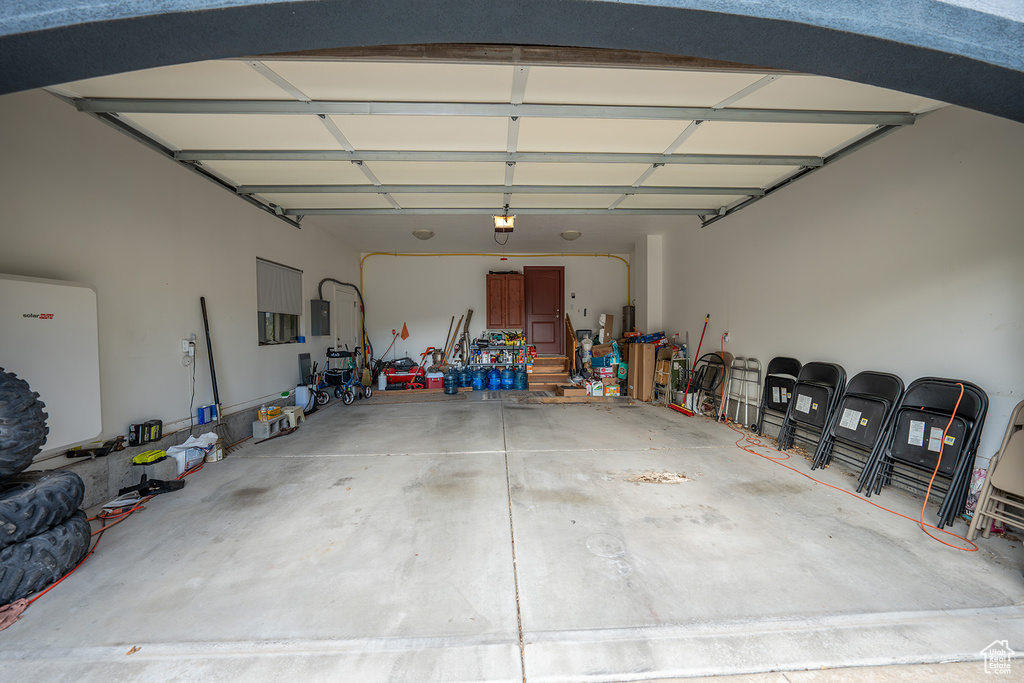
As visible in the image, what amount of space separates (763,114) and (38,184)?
5.14 meters

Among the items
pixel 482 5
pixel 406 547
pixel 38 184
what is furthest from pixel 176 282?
pixel 482 5

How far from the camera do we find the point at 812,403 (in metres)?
3.90

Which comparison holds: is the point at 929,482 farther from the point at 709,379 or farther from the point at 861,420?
the point at 709,379

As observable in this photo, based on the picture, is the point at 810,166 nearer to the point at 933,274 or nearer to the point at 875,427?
the point at 933,274

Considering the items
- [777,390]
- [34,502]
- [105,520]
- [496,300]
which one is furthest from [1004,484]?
[496,300]

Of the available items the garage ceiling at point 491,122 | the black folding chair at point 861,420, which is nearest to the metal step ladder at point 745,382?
the black folding chair at point 861,420

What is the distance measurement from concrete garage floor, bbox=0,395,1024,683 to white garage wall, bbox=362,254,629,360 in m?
6.11

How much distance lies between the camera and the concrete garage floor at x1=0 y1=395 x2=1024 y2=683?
1.56 meters

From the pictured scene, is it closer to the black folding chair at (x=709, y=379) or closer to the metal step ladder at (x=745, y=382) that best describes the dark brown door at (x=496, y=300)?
the black folding chair at (x=709, y=379)

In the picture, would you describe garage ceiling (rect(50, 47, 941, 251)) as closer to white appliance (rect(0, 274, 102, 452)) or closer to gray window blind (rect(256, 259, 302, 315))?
gray window blind (rect(256, 259, 302, 315))

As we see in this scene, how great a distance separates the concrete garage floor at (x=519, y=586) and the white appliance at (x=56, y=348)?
795 millimetres

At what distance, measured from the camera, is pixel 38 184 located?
2.69 meters

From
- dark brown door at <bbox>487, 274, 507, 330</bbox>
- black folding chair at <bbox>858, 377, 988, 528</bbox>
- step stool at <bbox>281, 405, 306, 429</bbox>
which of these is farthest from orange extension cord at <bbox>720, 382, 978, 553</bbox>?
dark brown door at <bbox>487, 274, 507, 330</bbox>

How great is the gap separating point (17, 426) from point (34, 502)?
1.30ft
